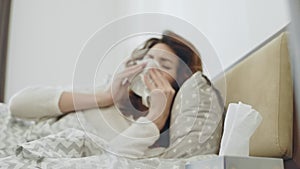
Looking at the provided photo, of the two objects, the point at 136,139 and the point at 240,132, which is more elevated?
the point at 240,132

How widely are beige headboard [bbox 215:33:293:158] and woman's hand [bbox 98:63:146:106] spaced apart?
1.06 feet

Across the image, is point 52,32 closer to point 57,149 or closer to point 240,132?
point 57,149

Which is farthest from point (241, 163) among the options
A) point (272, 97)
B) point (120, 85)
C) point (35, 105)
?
point (35, 105)

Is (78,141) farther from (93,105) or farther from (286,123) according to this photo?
(286,123)

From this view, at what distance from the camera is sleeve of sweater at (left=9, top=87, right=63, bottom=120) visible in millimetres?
1329

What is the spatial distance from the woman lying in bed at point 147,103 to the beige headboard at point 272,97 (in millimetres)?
118

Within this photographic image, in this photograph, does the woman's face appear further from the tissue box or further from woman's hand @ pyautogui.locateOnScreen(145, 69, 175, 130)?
the tissue box

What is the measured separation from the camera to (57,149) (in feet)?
3.24

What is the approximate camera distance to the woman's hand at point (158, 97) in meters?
1.08

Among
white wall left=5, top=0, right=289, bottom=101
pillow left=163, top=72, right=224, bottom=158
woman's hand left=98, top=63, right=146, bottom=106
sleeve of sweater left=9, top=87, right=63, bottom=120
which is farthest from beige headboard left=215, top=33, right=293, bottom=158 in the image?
white wall left=5, top=0, right=289, bottom=101

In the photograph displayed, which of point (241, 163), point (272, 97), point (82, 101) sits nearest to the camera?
point (241, 163)

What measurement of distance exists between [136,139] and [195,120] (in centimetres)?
17

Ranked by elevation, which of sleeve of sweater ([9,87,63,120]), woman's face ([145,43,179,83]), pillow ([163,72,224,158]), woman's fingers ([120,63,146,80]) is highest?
woman's face ([145,43,179,83])

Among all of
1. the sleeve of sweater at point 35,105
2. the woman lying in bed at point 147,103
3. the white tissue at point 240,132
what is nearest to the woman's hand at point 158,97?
the woman lying in bed at point 147,103
